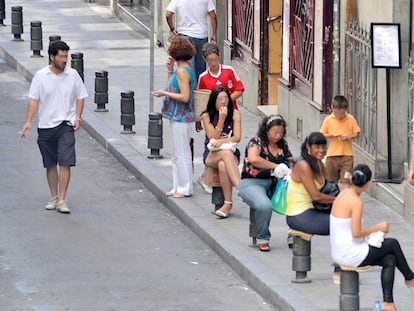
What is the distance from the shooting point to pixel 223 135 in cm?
1523

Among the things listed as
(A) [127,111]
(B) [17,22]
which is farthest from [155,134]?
(B) [17,22]

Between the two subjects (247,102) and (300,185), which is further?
(247,102)

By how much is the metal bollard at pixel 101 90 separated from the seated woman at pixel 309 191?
9.04 metres

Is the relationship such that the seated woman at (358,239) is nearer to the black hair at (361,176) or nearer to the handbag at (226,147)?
the black hair at (361,176)

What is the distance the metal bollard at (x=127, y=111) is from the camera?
19.5 m

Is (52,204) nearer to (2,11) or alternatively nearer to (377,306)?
(377,306)

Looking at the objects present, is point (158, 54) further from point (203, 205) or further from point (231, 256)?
point (231, 256)

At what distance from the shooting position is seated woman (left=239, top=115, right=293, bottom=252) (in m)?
13.5

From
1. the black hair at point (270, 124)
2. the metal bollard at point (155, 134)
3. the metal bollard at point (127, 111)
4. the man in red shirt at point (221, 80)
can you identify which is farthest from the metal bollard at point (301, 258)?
the metal bollard at point (127, 111)

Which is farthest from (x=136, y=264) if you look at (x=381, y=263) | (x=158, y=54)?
(x=158, y=54)

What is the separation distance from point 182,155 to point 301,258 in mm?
3804

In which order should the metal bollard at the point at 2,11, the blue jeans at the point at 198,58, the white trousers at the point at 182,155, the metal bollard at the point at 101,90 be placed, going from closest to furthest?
the white trousers at the point at 182,155, the blue jeans at the point at 198,58, the metal bollard at the point at 101,90, the metal bollard at the point at 2,11

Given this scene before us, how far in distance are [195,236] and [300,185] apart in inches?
111

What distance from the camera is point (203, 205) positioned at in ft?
51.8
